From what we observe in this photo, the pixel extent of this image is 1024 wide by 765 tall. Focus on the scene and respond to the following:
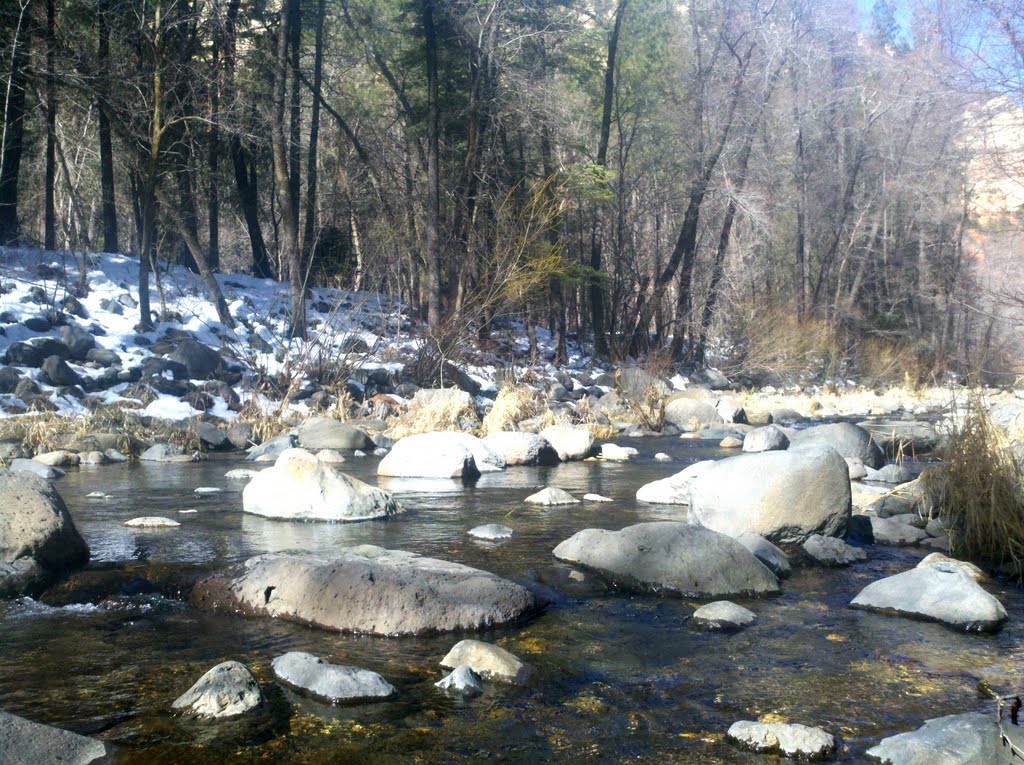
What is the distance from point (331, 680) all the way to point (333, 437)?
903cm

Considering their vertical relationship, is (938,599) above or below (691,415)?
above

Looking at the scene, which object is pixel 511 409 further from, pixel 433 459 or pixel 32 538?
pixel 32 538

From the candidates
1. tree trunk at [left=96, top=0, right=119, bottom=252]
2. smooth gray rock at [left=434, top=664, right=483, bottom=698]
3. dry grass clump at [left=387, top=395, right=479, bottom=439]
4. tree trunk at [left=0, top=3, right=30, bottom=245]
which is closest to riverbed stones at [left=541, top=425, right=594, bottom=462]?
dry grass clump at [left=387, top=395, right=479, bottom=439]

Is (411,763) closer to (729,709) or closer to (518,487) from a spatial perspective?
(729,709)

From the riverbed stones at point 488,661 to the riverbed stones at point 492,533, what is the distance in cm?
263

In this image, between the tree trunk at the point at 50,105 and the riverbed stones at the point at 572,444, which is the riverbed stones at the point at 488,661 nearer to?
the riverbed stones at the point at 572,444

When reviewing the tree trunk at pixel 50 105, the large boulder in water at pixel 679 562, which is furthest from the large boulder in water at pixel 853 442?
the tree trunk at pixel 50 105

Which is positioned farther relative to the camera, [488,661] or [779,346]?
[779,346]

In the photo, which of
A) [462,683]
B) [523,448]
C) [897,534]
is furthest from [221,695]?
[523,448]

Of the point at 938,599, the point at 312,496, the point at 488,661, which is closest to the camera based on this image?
the point at 488,661

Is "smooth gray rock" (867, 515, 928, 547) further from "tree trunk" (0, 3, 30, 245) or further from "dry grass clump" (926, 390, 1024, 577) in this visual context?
"tree trunk" (0, 3, 30, 245)

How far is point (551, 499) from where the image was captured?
28.7 ft

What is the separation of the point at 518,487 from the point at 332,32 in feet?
60.8

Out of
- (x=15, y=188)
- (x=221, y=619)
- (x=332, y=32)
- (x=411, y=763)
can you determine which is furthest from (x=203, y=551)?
(x=332, y=32)
